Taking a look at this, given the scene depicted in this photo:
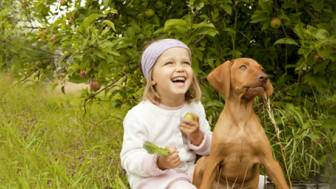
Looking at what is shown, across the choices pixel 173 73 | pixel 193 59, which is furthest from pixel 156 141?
pixel 193 59

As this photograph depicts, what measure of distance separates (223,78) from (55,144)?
2255 millimetres

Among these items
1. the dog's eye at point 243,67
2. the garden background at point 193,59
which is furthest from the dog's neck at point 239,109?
the garden background at point 193,59

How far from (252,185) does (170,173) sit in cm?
36

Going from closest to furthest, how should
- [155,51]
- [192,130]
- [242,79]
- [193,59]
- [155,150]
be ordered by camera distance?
[155,150], [242,79], [192,130], [155,51], [193,59]

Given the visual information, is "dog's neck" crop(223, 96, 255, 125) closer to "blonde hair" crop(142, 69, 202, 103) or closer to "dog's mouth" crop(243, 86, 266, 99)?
"dog's mouth" crop(243, 86, 266, 99)

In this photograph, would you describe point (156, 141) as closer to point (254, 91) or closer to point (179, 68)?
point (179, 68)

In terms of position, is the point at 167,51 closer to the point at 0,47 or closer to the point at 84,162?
the point at 84,162

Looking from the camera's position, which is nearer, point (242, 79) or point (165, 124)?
point (242, 79)

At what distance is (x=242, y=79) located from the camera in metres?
2.48

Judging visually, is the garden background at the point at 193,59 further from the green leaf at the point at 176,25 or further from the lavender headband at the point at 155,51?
A: the lavender headband at the point at 155,51

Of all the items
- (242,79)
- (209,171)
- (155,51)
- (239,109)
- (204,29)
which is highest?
(204,29)

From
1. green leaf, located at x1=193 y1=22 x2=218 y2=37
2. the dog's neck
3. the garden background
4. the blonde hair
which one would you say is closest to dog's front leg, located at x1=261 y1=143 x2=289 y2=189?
the dog's neck

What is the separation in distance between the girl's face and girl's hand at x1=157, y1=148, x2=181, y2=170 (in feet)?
1.14

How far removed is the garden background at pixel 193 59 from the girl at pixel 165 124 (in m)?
0.57
